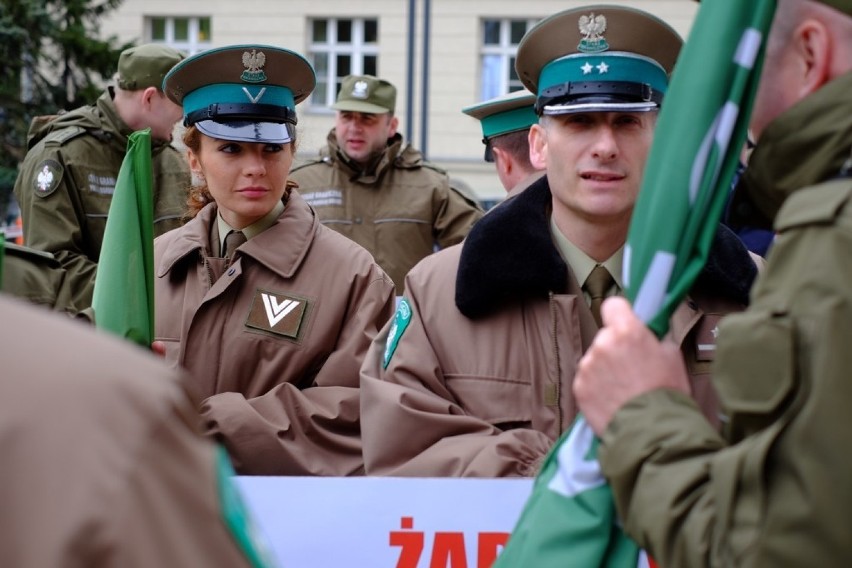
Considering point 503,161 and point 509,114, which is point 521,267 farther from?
point 509,114

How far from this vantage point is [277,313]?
430cm

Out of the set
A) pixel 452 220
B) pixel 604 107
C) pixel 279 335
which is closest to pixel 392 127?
pixel 452 220

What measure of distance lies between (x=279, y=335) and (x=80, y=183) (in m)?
2.58

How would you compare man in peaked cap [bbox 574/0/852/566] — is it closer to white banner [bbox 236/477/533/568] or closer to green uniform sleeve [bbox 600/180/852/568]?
green uniform sleeve [bbox 600/180/852/568]

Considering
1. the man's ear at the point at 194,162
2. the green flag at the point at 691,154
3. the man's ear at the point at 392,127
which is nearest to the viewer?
the green flag at the point at 691,154

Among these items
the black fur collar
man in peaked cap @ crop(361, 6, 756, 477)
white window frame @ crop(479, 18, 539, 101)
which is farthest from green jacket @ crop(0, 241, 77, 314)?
white window frame @ crop(479, 18, 539, 101)

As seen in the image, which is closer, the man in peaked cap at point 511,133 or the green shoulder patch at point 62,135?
the man in peaked cap at point 511,133

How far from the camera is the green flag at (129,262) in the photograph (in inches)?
142

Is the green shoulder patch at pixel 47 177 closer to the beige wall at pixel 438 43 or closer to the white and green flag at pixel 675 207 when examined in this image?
the white and green flag at pixel 675 207

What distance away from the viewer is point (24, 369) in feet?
4.26

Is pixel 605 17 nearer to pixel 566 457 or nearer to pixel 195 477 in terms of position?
pixel 566 457

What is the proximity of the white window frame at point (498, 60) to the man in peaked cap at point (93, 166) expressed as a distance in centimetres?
1808

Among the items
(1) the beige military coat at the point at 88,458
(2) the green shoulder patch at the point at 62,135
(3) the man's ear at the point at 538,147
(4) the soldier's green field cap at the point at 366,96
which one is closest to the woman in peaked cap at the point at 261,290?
(3) the man's ear at the point at 538,147

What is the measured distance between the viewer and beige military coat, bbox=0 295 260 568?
126cm
